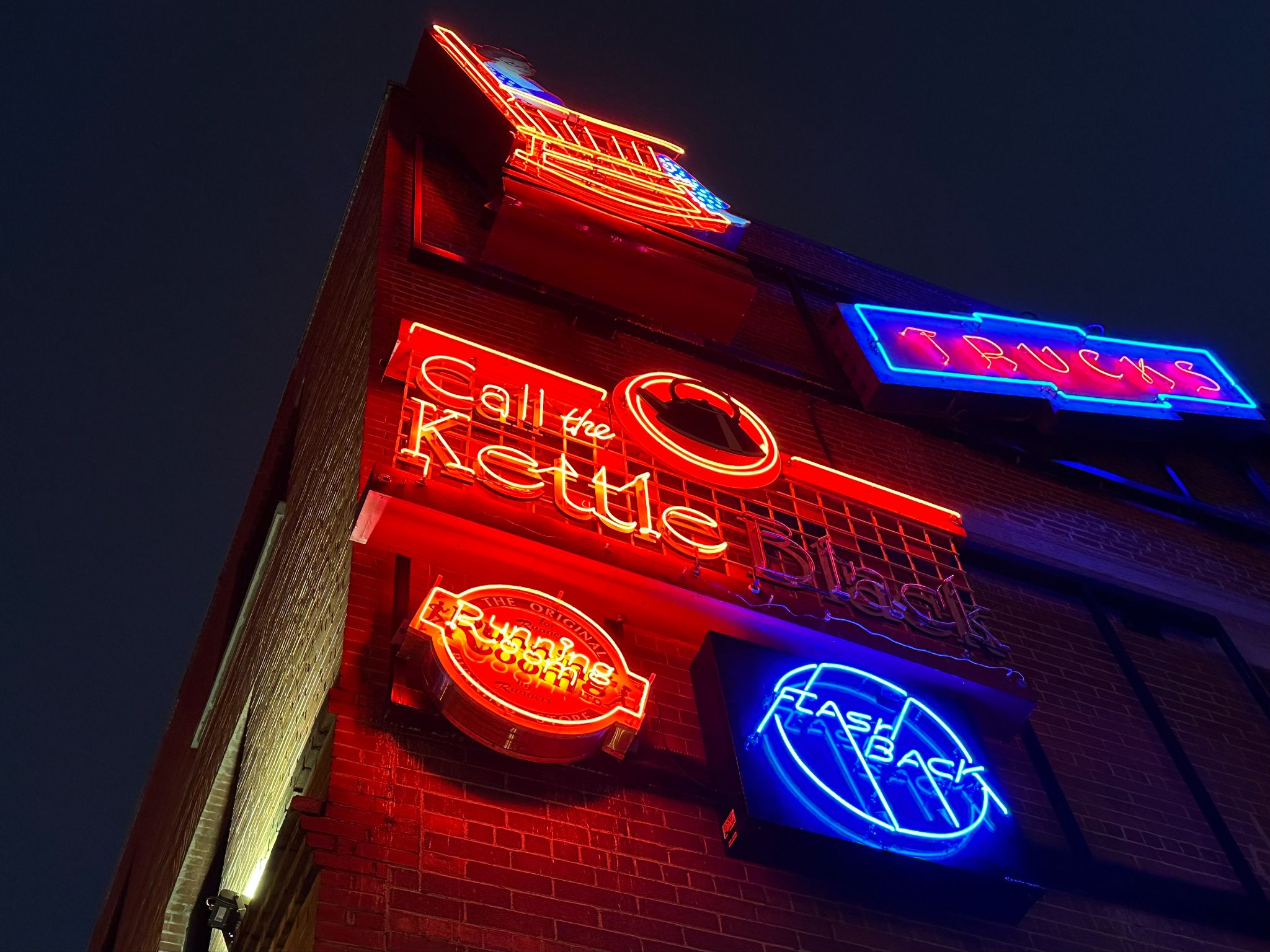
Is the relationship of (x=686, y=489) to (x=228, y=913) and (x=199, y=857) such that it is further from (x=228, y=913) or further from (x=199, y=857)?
(x=199, y=857)

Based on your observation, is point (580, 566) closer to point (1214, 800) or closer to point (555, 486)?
point (555, 486)

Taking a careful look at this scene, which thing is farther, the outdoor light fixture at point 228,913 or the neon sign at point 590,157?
the neon sign at point 590,157

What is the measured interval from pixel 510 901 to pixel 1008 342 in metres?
8.86

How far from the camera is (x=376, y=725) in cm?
518

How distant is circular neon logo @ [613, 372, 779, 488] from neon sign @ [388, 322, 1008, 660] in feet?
0.04

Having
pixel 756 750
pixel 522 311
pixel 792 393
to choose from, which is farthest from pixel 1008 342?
pixel 756 750

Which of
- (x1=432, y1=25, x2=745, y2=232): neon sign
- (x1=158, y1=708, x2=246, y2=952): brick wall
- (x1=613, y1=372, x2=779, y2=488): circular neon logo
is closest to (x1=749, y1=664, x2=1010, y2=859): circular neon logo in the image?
(x1=613, y1=372, x2=779, y2=488): circular neon logo

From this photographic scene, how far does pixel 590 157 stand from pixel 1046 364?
4.91 metres

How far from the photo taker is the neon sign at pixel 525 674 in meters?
5.17

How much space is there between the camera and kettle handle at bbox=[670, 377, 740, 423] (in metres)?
8.23

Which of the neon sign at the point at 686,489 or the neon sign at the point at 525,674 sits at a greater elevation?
the neon sign at the point at 686,489

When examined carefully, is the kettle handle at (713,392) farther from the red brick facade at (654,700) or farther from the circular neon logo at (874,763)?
the circular neon logo at (874,763)

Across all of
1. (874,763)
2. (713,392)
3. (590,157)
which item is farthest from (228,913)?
(590,157)

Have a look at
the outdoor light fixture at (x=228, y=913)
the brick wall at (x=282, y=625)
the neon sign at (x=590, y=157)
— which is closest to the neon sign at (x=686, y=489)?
the brick wall at (x=282, y=625)
